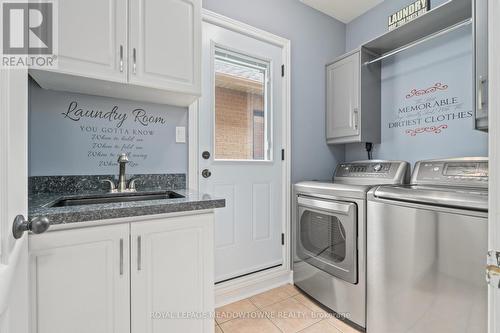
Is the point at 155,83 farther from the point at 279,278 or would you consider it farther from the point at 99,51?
the point at 279,278

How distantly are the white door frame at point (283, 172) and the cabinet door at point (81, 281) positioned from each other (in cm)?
83

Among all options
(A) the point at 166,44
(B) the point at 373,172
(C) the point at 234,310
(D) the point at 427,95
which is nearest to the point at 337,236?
(B) the point at 373,172

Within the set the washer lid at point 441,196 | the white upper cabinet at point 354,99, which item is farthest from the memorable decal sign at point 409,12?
the washer lid at point 441,196

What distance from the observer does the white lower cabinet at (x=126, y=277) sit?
0.89 metres

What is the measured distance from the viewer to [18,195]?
0.64m

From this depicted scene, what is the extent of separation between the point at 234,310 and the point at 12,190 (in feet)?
5.59

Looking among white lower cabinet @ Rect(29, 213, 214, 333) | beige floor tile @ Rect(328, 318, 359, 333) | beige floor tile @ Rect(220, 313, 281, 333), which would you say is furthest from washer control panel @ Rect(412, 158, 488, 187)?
white lower cabinet @ Rect(29, 213, 214, 333)

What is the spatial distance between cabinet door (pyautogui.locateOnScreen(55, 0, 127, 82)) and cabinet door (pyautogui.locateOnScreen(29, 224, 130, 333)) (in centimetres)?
79

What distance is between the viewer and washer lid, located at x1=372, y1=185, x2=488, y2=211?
3.59 ft

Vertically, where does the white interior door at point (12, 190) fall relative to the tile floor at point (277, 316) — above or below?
above

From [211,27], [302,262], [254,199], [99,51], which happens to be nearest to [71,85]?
[99,51]

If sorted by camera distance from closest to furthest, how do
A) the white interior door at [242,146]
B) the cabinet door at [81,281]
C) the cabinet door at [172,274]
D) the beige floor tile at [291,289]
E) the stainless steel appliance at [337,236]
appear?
1. the cabinet door at [81,281]
2. the cabinet door at [172,274]
3. the stainless steel appliance at [337,236]
4. the white interior door at [242,146]
5. the beige floor tile at [291,289]

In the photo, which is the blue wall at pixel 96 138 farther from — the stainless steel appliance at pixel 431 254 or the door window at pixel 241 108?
the stainless steel appliance at pixel 431 254

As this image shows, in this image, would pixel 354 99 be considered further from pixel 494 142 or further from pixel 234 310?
pixel 234 310
